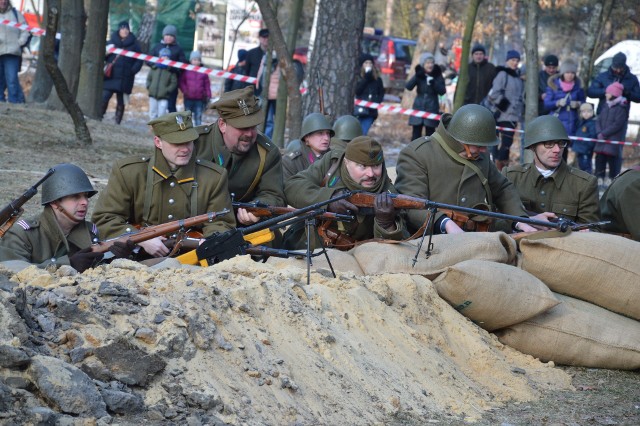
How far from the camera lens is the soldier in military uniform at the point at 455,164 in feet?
27.3

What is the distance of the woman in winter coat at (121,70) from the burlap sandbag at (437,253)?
450 inches

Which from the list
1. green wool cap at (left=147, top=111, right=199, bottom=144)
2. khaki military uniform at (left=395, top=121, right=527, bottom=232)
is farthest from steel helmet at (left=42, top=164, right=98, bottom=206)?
khaki military uniform at (left=395, top=121, right=527, bottom=232)

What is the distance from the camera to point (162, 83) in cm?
1739

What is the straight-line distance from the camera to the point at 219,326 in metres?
5.36

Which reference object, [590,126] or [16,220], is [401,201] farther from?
[590,126]

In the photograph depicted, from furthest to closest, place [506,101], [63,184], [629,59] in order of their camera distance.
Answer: [629,59], [506,101], [63,184]

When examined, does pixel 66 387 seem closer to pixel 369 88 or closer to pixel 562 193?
pixel 562 193

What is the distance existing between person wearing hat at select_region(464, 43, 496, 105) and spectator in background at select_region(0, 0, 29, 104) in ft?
22.3

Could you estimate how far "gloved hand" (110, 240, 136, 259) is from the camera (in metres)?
6.84

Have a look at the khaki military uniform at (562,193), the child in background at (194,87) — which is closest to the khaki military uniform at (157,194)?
the khaki military uniform at (562,193)

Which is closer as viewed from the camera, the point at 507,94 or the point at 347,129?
the point at 347,129

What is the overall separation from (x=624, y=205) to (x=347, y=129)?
3.03 meters

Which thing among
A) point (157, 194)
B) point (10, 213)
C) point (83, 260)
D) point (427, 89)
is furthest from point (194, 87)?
point (10, 213)

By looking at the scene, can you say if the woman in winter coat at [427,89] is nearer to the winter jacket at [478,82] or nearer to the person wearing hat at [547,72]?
the winter jacket at [478,82]
